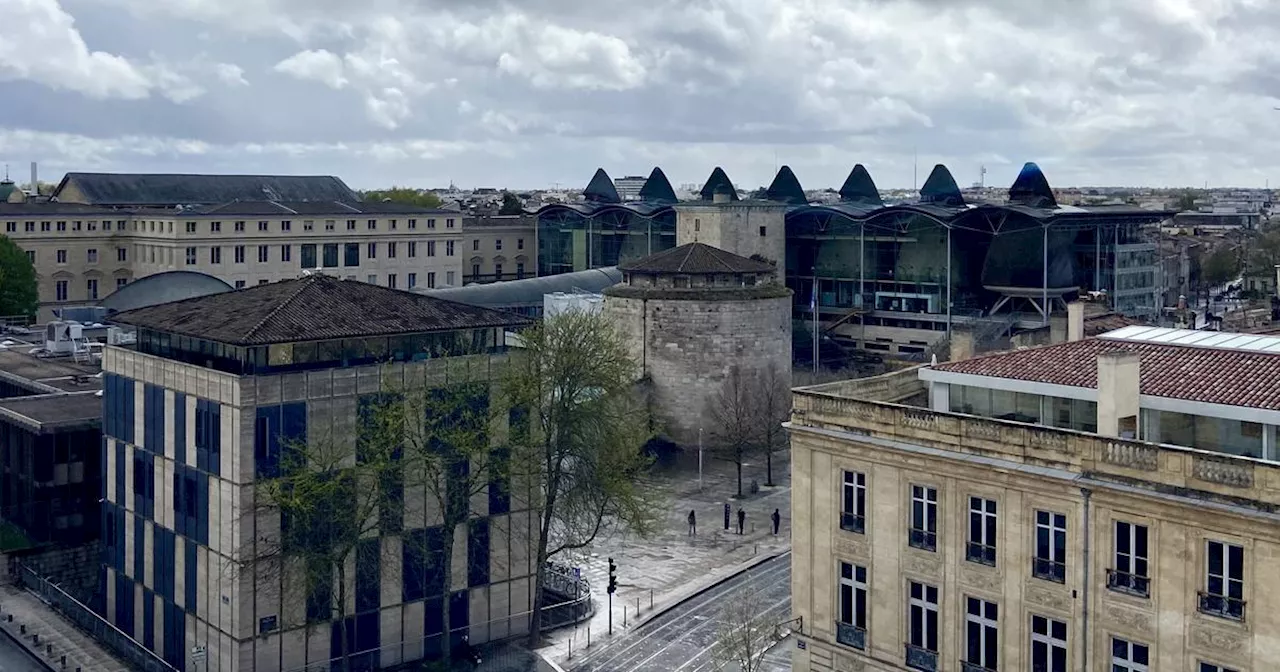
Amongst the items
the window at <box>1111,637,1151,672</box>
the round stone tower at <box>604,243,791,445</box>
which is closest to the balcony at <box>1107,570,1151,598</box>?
the window at <box>1111,637,1151,672</box>

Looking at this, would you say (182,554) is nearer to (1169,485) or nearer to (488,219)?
(1169,485)

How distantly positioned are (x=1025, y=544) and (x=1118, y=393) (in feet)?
12.3

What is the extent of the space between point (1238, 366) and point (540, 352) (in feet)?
73.5

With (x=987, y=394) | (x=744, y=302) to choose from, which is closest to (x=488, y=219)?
(x=744, y=302)

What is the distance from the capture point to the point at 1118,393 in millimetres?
31016

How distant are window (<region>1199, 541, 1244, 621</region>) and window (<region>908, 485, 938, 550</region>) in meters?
6.20

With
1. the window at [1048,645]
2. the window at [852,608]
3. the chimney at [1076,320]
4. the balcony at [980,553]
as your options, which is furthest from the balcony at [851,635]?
the chimney at [1076,320]

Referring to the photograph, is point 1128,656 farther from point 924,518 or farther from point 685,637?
point 685,637

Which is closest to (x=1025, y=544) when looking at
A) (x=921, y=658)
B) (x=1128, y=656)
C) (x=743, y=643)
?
(x=1128, y=656)

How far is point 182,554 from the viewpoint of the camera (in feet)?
146

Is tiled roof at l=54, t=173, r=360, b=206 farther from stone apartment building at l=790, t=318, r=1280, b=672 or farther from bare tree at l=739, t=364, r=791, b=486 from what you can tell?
stone apartment building at l=790, t=318, r=1280, b=672

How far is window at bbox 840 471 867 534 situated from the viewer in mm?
34000

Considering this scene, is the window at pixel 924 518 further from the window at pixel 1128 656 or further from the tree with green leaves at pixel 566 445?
the tree with green leaves at pixel 566 445

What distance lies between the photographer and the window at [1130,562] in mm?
28953
